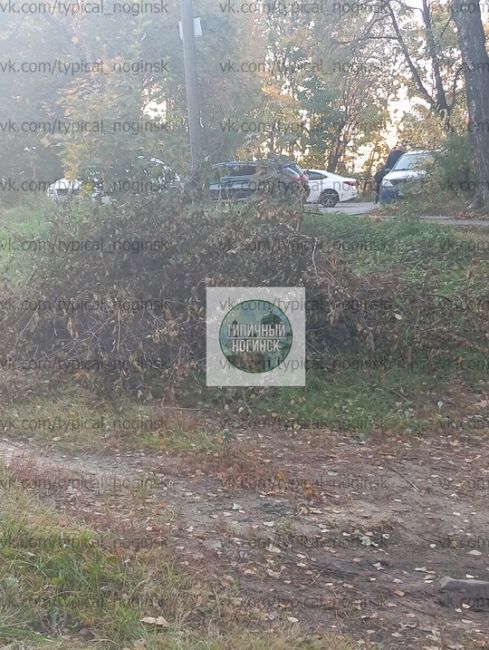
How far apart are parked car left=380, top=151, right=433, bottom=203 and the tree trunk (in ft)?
6.12

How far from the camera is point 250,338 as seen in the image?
7672 millimetres

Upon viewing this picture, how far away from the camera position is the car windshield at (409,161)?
16275mm

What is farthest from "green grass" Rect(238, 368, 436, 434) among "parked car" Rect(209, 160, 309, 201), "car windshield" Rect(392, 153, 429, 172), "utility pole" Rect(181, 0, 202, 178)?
"car windshield" Rect(392, 153, 429, 172)

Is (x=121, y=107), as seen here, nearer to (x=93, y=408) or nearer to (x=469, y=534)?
(x=93, y=408)

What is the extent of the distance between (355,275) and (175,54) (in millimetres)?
13902

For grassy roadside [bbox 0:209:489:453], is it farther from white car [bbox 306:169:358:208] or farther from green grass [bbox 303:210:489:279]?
white car [bbox 306:169:358:208]

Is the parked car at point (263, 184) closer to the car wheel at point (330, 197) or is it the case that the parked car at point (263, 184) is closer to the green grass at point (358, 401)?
the green grass at point (358, 401)

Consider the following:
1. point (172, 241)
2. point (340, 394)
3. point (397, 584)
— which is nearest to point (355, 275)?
point (340, 394)

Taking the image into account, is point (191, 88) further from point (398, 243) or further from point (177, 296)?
point (177, 296)

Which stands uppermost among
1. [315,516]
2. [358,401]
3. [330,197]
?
[330,197]

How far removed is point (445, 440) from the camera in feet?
23.0

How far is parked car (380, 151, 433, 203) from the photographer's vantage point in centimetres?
1504

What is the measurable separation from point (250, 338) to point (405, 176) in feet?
31.6

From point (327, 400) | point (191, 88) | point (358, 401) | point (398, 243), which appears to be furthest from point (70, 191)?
point (358, 401)
